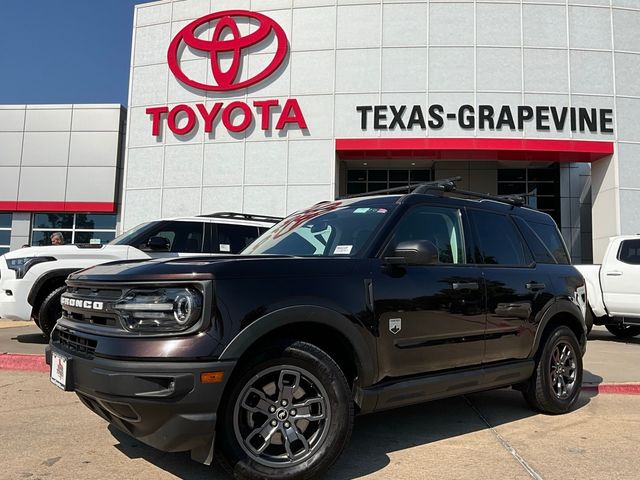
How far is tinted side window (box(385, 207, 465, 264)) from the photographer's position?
3965 mm

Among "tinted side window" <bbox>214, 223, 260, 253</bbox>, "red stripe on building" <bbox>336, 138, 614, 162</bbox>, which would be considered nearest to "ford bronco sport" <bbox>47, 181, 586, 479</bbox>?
"tinted side window" <bbox>214, 223, 260, 253</bbox>

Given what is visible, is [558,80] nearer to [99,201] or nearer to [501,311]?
[501,311]

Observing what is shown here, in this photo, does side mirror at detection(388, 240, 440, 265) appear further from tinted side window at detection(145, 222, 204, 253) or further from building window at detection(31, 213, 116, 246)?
building window at detection(31, 213, 116, 246)

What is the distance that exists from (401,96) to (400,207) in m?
14.6

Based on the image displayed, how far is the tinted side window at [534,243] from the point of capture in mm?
5027

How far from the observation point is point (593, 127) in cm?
1745

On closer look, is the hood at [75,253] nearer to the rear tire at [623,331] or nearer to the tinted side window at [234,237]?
the tinted side window at [234,237]

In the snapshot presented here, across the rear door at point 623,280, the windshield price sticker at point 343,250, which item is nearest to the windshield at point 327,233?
the windshield price sticker at point 343,250

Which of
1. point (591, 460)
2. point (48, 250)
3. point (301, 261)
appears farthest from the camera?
point (48, 250)

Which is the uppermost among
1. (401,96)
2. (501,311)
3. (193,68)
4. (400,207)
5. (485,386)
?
(193,68)

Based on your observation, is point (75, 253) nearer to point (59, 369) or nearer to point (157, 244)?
point (157, 244)

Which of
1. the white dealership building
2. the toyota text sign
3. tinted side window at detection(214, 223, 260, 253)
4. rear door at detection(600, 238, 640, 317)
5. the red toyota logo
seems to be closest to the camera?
tinted side window at detection(214, 223, 260, 253)

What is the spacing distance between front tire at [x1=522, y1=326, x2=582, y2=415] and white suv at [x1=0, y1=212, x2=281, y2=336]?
14.4 ft

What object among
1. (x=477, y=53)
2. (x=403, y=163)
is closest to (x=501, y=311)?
(x=477, y=53)
